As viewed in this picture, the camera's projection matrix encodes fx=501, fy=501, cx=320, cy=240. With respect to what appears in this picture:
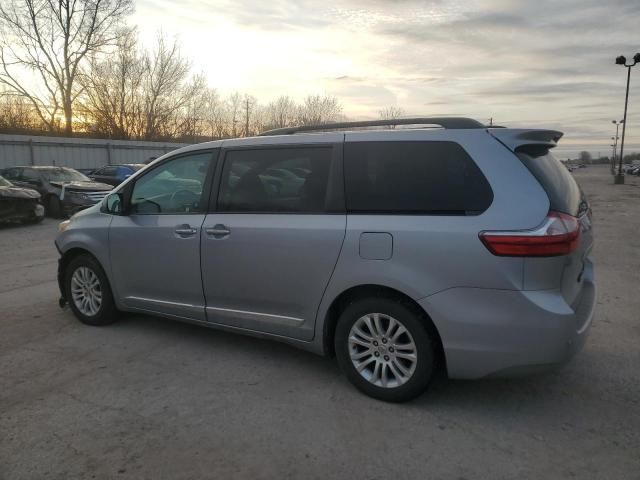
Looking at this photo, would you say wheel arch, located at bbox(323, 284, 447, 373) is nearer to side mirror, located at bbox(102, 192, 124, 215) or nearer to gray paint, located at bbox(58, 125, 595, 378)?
gray paint, located at bbox(58, 125, 595, 378)

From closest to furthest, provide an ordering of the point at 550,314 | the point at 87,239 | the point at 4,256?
Answer: the point at 550,314
the point at 87,239
the point at 4,256

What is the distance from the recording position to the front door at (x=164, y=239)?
13.8 ft

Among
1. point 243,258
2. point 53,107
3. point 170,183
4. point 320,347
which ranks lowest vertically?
point 320,347

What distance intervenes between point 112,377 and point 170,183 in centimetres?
174

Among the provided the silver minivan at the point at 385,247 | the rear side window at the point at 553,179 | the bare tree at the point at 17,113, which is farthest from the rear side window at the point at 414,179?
the bare tree at the point at 17,113

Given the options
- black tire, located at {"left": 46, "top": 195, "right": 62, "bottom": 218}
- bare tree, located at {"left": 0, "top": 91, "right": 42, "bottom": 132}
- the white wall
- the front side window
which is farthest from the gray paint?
bare tree, located at {"left": 0, "top": 91, "right": 42, "bottom": 132}

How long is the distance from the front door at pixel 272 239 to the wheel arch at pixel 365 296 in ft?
0.40

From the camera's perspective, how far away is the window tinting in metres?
3.65

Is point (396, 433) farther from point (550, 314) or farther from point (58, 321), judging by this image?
point (58, 321)

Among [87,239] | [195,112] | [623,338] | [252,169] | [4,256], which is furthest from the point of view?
[195,112]

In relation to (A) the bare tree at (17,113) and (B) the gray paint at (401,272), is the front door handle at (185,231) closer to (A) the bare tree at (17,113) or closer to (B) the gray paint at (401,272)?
(B) the gray paint at (401,272)

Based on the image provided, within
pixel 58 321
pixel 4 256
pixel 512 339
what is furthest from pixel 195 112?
pixel 512 339

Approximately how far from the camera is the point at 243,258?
3877 millimetres

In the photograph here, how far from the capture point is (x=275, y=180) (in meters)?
3.90
